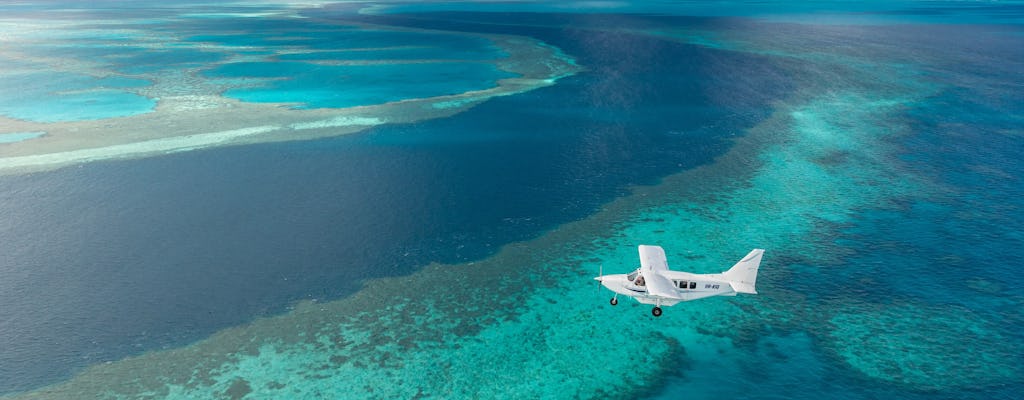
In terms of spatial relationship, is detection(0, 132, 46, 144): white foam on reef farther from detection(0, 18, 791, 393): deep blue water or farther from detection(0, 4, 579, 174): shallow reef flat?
detection(0, 18, 791, 393): deep blue water

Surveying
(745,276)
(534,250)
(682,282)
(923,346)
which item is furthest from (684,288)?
(534,250)

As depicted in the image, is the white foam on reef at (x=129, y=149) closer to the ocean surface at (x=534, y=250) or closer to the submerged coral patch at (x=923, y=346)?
the ocean surface at (x=534, y=250)

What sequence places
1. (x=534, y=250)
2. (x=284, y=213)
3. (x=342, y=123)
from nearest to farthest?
(x=534, y=250)
(x=284, y=213)
(x=342, y=123)

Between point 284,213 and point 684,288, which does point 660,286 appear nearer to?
point 684,288

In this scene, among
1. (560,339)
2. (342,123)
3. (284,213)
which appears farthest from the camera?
(342,123)

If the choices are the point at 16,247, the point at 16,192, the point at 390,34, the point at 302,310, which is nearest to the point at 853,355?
the point at 302,310

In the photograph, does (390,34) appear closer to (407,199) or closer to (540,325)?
(407,199)

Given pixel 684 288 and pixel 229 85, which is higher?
pixel 229 85

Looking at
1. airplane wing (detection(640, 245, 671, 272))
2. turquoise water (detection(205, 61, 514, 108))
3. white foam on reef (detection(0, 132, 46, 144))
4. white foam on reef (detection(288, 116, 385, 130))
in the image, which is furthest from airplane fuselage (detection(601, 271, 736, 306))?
white foam on reef (detection(0, 132, 46, 144))
